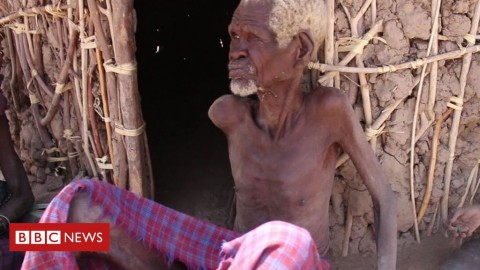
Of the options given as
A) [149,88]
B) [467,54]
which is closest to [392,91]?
[467,54]

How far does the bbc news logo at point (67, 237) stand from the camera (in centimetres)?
171

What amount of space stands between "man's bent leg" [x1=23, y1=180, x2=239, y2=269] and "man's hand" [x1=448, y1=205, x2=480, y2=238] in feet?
2.54

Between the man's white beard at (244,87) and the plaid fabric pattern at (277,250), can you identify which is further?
the man's white beard at (244,87)

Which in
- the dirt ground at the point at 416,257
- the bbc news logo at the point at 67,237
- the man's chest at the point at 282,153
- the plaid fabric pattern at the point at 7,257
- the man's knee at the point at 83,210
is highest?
the man's chest at the point at 282,153

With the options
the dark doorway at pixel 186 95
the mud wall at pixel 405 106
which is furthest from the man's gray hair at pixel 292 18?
the dark doorway at pixel 186 95

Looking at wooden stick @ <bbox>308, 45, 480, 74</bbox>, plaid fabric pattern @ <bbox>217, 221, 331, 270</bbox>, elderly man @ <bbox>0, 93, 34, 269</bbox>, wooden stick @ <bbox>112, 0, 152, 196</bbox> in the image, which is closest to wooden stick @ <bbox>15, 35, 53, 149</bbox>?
elderly man @ <bbox>0, 93, 34, 269</bbox>

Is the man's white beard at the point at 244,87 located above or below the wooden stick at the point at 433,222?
above

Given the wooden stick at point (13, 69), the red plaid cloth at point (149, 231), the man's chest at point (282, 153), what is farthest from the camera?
the wooden stick at point (13, 69)

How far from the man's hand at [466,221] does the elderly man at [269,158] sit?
26cm

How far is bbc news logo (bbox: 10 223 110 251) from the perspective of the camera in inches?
67.3

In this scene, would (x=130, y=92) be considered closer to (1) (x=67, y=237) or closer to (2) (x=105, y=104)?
(2) (x=105, y=104)

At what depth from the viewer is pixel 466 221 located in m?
2.07

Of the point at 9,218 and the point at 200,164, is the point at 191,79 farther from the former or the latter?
the point at 9,218

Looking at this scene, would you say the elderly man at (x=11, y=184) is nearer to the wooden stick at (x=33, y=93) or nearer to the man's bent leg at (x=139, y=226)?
the wooden stick at (x=33, y=93)
